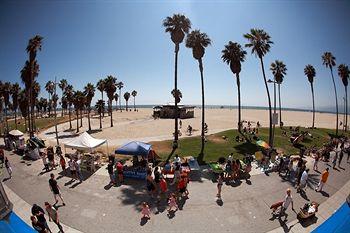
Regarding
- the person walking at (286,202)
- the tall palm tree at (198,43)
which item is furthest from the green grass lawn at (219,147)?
the person walking at (286,202)

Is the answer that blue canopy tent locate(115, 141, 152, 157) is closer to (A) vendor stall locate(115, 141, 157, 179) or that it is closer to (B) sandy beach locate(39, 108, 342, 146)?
(A) vendor stall locate(115, 141, 157, 179)

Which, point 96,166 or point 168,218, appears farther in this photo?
point 96,166

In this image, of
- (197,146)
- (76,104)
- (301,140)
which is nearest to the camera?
(197,146)

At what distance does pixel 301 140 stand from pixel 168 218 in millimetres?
28216

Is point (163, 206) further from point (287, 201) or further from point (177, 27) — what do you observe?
point (177, 27)

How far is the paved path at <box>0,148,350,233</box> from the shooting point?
10297mm

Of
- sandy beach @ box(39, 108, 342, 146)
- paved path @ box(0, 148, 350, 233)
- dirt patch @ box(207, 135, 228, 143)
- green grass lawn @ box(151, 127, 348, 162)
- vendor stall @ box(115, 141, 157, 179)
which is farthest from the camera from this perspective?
sandy beach @ box(39, 108, 342, 146)

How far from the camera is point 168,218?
10.9 meters

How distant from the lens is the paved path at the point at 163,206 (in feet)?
33.8

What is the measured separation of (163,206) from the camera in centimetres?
1208

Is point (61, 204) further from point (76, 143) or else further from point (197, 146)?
point (197, 146)

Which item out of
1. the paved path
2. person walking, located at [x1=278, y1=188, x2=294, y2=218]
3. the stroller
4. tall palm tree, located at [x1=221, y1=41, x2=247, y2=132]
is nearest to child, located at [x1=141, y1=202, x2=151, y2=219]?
the paved path

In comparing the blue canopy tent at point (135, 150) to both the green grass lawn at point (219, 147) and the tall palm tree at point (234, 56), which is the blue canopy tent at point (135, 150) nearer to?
the green grass lawn at point (219, 147)

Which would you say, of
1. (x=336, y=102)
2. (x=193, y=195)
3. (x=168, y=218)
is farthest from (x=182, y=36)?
(x=336, y=102)
